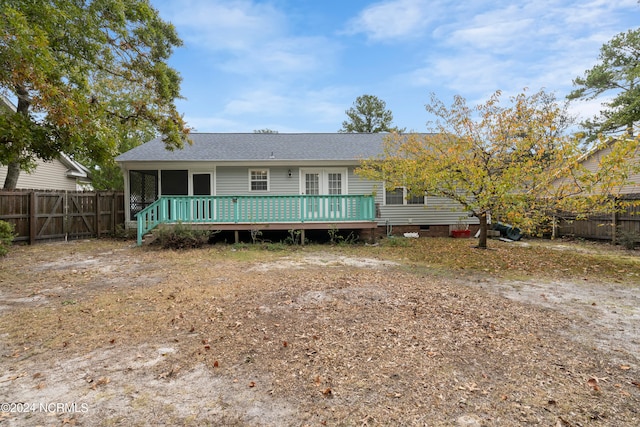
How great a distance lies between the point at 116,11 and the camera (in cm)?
1041

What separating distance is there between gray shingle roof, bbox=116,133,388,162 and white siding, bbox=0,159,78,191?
200 inches

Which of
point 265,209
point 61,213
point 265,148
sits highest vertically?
point 265,148

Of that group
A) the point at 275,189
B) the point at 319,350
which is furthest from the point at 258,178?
the point at 319,350

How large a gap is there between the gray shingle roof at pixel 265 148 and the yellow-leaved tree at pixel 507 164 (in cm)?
281

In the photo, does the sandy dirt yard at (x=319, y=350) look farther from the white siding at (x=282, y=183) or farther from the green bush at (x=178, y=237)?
the white siding at (x=282, y=183)

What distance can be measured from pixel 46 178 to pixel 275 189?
11.1m

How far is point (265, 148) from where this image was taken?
45.2ft

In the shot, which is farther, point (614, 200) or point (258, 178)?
point (258, 178)

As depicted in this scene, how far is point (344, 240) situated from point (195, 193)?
20.3 ft

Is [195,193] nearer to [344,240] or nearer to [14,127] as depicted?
[344,240]

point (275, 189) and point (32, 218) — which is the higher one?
point (275, 189)

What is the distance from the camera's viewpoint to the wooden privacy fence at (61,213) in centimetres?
1050

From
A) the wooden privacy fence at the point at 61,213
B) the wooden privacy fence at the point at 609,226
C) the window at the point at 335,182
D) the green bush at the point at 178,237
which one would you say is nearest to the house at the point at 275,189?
the window at the point at 335,182

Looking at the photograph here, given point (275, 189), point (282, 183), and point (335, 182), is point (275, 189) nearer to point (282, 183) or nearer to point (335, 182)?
point (282, 183)
